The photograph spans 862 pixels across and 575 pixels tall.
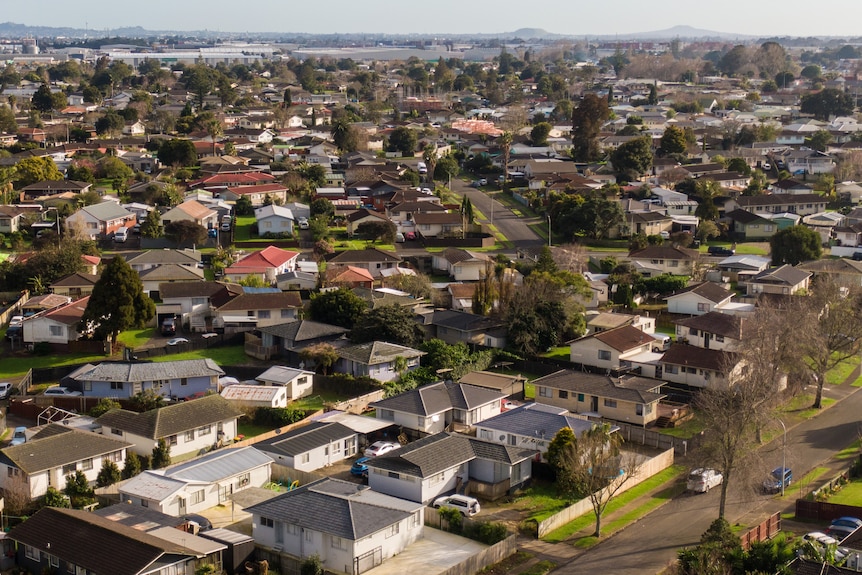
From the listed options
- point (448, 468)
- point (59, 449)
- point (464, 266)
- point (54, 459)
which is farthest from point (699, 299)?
point (54, 459)

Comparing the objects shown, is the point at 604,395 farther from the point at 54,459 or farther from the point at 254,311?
the point at 54,459

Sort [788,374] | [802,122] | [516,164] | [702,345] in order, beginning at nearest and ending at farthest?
[788,374], [702,345], [516,164], [802,122]

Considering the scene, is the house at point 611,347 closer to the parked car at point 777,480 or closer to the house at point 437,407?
the house at point 437,407

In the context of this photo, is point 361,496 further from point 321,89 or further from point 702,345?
point 321,89

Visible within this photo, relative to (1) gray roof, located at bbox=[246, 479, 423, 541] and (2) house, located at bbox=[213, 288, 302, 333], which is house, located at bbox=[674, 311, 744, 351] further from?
(1) gray roof, located at bbox=[246, 479, 423, 541]

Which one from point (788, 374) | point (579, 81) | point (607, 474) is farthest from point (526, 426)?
point (579, 81)
